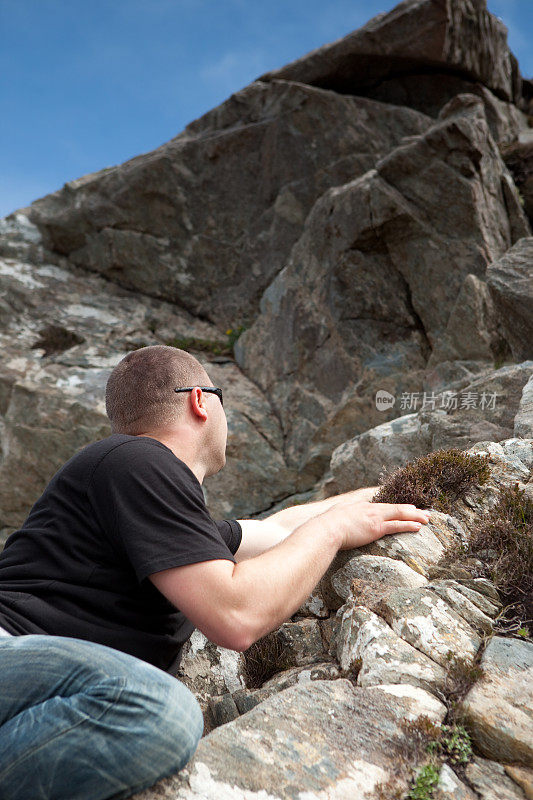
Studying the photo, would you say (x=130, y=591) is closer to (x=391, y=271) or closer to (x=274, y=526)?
(x=274, y=526)

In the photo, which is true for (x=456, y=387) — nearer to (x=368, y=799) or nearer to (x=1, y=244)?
(x=368, y=799)

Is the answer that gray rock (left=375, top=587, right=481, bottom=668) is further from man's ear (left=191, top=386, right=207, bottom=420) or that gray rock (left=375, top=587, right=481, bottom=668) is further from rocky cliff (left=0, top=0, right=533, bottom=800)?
man's ear (left=191, top=386, right=207, bottom=420)

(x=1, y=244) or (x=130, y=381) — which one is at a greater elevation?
(x=1, y=244)

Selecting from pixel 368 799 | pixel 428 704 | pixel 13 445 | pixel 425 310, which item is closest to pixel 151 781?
pixel 368 799

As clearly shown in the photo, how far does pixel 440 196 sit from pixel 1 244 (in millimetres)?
11024

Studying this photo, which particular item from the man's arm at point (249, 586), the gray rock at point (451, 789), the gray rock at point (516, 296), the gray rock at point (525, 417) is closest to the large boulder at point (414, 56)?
the gray rock at point (516, 296)

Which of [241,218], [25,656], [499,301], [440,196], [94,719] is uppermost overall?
[241,218]

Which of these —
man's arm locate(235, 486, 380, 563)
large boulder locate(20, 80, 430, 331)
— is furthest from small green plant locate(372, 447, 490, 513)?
large boulder locate(20, 80, 430, 331)

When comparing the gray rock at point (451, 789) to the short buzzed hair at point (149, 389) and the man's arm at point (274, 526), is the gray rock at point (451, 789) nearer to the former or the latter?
the man's arm at point (274, 526)

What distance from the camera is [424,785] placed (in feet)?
8.36

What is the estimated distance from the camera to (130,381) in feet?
12.4

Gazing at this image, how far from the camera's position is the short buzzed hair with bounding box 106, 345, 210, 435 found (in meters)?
3.71

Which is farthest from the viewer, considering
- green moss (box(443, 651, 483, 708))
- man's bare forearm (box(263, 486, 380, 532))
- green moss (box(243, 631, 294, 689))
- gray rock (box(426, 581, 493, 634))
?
man's bare forearm (box(263, 486, 380, 532))

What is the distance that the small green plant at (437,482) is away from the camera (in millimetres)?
4570
